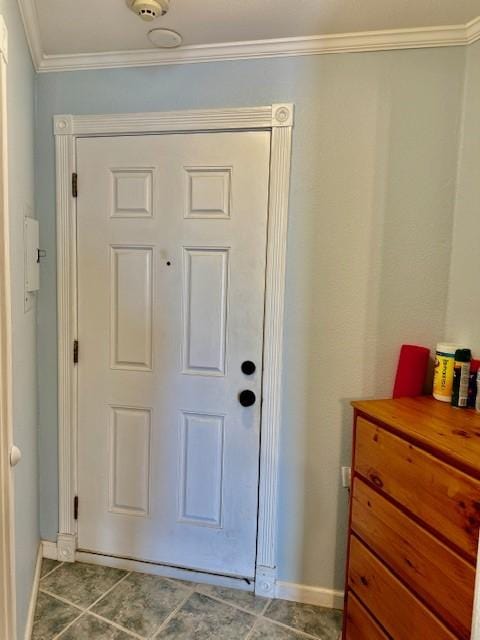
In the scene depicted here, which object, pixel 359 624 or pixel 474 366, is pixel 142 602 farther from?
pixel 474 366

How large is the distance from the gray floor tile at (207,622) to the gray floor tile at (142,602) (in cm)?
6

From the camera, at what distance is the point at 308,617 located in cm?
180

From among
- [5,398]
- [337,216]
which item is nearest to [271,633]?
[5,398]

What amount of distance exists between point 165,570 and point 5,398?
1305mm

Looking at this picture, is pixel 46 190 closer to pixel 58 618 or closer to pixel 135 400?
pixel 135 400

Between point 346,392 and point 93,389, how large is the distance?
119 centimetres

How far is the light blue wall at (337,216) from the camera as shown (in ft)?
5.48

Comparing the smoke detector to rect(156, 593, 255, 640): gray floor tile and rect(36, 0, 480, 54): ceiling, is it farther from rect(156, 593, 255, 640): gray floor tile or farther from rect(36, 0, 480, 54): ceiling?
rect(156, 593, 255, 640): gray floor tile

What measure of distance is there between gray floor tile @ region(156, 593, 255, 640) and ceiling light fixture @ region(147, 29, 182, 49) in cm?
240

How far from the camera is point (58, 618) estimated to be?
5.72 ft

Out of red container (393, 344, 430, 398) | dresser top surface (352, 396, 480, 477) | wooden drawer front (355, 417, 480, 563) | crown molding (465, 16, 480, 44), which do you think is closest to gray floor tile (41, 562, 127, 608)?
wooden drawer front (355, 417, 480, 563)

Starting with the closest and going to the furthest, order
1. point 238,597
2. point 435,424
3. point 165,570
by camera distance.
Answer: point 435,424 → point 238,597 → point 165,570

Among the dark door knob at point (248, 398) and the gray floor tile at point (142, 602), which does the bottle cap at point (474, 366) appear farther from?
the gray floor tile at point (142, 602)

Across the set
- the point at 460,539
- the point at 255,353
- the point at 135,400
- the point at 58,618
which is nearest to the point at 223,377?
the point at 255,353
